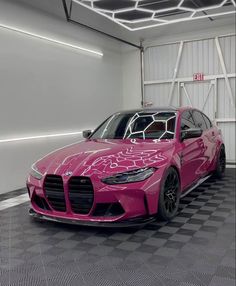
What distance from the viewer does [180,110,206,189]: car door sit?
168 inches

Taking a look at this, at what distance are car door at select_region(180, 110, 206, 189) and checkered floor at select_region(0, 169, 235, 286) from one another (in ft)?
1.57

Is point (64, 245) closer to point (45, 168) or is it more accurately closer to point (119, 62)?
point (45, 168)

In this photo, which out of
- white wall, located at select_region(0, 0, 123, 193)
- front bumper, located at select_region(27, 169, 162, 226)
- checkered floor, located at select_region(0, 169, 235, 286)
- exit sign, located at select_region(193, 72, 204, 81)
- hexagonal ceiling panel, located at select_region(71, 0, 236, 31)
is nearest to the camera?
checkered floor, located at select_region(0, 169, 235, 286)

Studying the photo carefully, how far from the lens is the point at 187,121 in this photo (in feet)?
15.8

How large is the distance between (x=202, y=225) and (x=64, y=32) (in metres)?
5.07

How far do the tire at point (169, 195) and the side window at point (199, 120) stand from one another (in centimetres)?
149

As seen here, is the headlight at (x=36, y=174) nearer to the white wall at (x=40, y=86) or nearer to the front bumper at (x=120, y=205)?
the front bumper at (x=120, y=205)

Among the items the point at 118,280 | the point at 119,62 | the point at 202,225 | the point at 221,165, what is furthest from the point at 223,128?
the point at 118,280

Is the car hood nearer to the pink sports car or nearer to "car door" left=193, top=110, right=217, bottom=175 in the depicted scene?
the pink sports car

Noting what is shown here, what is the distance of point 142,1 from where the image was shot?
249 inches

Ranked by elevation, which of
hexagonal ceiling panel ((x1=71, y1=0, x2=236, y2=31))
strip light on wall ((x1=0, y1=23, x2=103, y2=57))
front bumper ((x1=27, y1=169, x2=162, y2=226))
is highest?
hexagonal ceiling panel ((x1=71, y1=0, x2=236, y2=31))

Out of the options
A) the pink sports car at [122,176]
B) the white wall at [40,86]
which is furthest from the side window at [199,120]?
the white wall at [40,86]

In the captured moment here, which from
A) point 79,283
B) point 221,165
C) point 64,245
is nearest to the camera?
point 79,283

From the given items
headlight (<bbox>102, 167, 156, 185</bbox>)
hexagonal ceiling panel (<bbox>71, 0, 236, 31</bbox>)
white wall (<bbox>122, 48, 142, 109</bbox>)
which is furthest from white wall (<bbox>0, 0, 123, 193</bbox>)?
headlight (<bbox>102, 167, 156, 185</bbox>)
